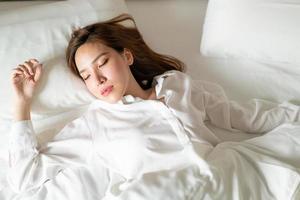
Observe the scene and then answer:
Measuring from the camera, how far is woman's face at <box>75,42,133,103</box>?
1.29 meters

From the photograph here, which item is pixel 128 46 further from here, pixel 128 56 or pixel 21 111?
pixel 21 111

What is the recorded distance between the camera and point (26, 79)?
133cm

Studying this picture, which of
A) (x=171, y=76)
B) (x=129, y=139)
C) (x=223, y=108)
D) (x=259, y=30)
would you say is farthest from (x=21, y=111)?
(x=259, y=30)

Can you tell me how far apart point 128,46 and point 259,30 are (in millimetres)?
459

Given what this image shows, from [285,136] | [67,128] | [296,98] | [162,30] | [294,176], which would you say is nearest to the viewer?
[294,176]

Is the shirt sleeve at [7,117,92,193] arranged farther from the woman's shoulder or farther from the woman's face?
the woman's shoulder

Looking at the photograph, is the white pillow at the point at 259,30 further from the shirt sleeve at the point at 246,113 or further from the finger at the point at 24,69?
the finger at the point at 24,69

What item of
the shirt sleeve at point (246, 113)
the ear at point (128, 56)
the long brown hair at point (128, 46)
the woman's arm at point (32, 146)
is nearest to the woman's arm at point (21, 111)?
the woman's arm at point (32, 146)

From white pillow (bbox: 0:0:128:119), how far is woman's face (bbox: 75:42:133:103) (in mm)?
83

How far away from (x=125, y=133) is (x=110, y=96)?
12 cm

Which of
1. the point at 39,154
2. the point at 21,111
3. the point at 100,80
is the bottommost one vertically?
the point at 39,154

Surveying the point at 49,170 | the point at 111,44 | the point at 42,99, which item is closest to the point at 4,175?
the point at 49,170

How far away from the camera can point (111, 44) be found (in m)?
1.39

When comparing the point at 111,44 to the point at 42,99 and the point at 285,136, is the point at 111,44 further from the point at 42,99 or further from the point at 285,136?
the point at 285,136
